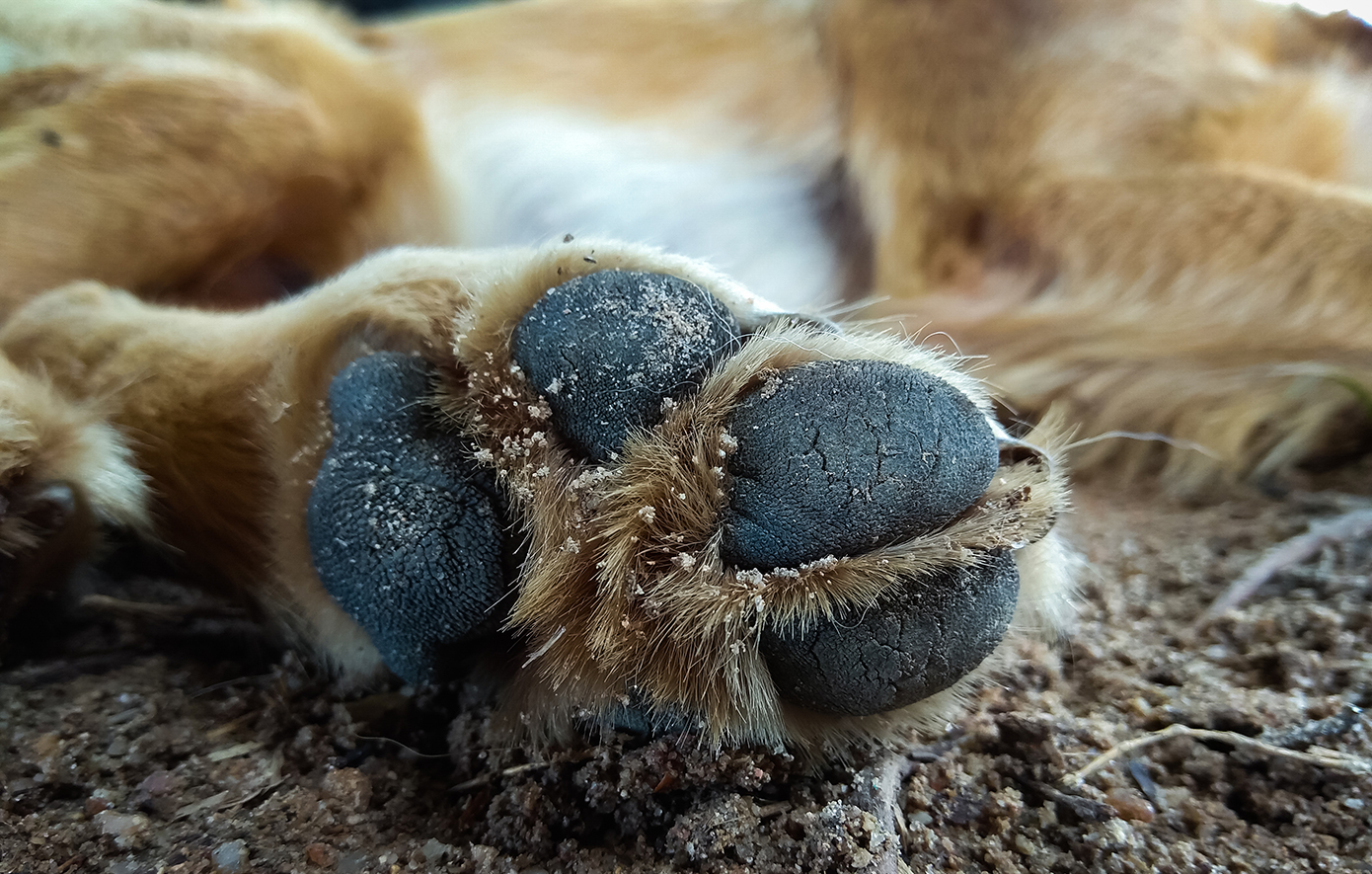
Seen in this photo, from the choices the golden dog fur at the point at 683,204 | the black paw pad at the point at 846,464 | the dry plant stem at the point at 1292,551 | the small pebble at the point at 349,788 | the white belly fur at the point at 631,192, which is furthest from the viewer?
the white belly fur at the point at 631,192

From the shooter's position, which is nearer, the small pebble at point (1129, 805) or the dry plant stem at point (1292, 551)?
the small pebble at point (1129, 805)

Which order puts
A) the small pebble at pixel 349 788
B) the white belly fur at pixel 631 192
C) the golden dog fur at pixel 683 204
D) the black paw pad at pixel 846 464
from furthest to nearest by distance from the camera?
1. the white belly fur at pixel 631 192
2. the golden dog fur at pixel 683 204
3. the small pebble at pixel 349 788
4. the black paw pad at pixel 846 464

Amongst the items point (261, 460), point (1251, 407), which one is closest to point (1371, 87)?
point (1251, 407)

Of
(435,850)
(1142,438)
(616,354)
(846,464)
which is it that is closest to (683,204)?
(1142,438)

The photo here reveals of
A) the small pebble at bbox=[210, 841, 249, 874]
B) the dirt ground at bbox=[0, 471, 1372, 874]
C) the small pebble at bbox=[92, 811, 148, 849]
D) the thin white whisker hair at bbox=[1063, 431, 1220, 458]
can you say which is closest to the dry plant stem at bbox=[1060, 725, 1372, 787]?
the dirt ground at bbox=[0, 471, 1372, 874]

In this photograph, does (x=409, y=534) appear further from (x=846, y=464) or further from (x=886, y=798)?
(x=886, y=798)

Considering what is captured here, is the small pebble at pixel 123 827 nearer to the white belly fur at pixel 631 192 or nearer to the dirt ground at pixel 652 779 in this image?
the dirt ground at pixel 652 779

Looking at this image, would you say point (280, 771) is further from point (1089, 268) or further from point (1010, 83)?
point (1010, 83)

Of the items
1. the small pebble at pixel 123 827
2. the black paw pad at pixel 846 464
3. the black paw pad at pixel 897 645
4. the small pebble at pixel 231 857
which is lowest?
the small pebble at pixel 123 827

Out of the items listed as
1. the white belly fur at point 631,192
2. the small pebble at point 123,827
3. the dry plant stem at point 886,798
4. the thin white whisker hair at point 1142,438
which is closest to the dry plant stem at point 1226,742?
the dry plant stem at point 886,798
